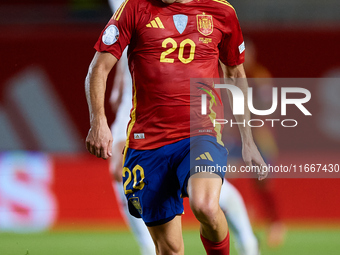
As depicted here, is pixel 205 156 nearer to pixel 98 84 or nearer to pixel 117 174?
pixel 98 84

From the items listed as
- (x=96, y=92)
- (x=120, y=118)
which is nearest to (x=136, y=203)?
(x=96, y=92)

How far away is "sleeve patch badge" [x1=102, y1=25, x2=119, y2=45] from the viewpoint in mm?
2094

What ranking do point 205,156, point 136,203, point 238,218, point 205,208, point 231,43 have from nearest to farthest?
point 205,208 → point 205,156 → point 136,203 → point 231,43 → point 238,218

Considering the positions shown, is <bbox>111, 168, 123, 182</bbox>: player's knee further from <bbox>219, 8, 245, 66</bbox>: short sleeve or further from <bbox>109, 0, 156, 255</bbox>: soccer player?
<bbox>219, 8, 245, 66</bbox>: short sleeve

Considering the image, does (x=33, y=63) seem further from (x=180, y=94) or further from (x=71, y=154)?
(x=180, y=94)

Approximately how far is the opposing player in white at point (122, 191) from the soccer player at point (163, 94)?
967 mm

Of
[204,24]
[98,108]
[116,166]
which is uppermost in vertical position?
[204,24]

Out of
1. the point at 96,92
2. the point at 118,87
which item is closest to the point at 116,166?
the point at 118,87

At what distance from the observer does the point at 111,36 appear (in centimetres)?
210

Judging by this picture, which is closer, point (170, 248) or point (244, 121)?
point (170, 248)

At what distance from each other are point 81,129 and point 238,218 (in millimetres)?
1254

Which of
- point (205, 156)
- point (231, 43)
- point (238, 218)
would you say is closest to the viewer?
point (205, 156)

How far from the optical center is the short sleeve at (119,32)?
6.87ft

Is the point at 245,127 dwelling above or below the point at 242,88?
below
